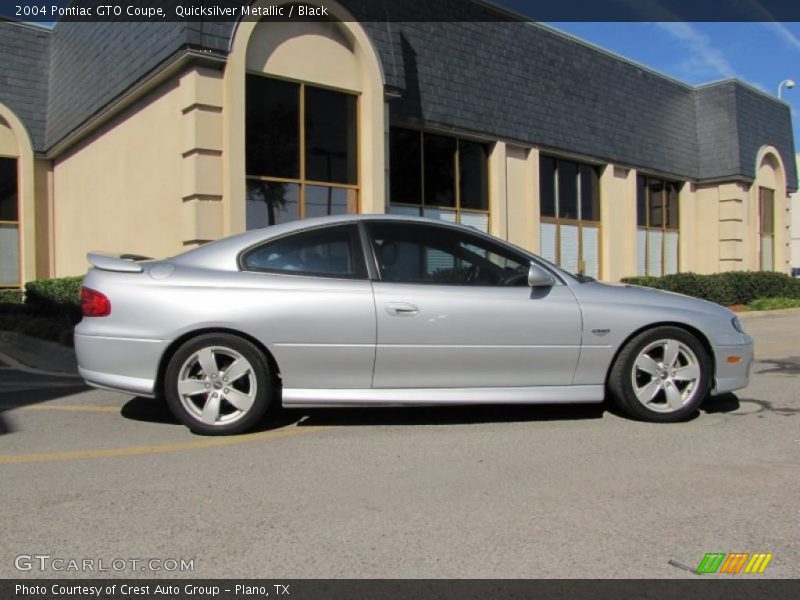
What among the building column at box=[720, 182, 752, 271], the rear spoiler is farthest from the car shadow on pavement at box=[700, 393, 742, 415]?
the building column at box=[720, 182, 752, 271]

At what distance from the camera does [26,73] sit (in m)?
16.4

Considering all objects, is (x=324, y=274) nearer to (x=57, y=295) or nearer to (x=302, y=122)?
(x=302, y=122)

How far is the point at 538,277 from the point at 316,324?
157cm

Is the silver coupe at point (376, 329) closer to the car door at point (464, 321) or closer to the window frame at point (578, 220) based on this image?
the car door at point (464, 321)

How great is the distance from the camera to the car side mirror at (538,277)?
4730 mm

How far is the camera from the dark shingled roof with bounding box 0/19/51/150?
1606cm

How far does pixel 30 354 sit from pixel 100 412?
4.15 metres

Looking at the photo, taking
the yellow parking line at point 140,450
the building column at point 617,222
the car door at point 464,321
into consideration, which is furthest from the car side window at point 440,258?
the building column at point 617,222

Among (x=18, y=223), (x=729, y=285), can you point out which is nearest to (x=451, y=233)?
(x=18, y=223)

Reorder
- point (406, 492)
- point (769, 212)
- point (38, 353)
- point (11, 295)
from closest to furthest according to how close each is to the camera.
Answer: point (406, 492)
point (38, 353)
point (11, 295)
point (769, 212)

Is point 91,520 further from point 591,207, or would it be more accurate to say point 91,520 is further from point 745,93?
point 745,93

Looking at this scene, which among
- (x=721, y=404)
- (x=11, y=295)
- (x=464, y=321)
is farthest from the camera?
(x=11, y=295)

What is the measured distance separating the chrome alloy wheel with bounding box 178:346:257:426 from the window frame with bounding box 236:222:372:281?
2.01 feet

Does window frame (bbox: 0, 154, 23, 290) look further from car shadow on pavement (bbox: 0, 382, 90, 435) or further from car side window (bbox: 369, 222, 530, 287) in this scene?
car side window (bbox: 369, 222, 530, 287)
